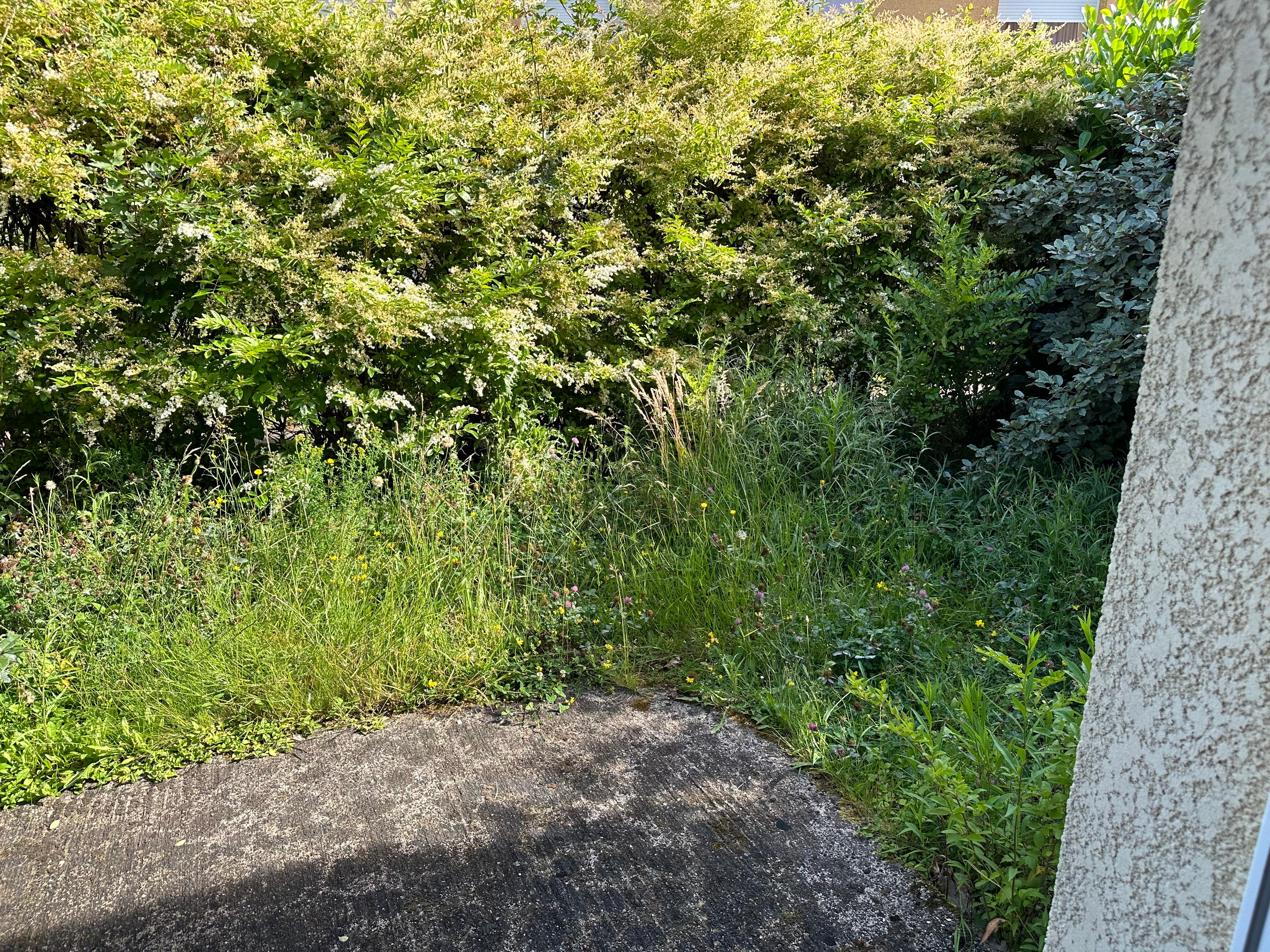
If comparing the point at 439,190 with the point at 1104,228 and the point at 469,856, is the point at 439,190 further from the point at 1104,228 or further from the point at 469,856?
the point at 1104,228

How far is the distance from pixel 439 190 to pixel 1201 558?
12.8 feet

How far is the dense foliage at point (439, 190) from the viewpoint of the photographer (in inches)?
146

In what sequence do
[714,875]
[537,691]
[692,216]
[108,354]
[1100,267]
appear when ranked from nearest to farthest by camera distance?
[714,875]
[537,691]
[108,354]
[1100,267]
[692,216]

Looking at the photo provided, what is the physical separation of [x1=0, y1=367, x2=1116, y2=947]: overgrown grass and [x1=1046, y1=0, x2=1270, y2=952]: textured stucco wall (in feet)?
2.76

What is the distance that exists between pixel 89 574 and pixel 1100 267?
16.3ft

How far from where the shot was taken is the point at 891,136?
5.27m

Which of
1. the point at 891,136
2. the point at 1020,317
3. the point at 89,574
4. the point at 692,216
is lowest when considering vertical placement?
the point at 89,574

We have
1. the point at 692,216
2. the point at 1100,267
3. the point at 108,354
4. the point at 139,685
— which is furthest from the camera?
the point at 692,216

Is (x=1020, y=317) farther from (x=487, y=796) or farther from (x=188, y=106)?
(x=188, y=106)

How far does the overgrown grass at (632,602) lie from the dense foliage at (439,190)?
17.3 inches

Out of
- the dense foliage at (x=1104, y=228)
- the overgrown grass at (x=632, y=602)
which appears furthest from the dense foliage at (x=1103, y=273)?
the overgrown grass at (x=632, y=602)

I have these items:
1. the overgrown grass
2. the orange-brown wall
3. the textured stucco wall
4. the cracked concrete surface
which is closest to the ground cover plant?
the overgrown grass

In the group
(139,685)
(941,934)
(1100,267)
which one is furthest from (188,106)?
(1100,267)

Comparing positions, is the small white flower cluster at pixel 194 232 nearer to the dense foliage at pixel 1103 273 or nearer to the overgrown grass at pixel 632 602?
the overgrown grass at pixel 632 602
